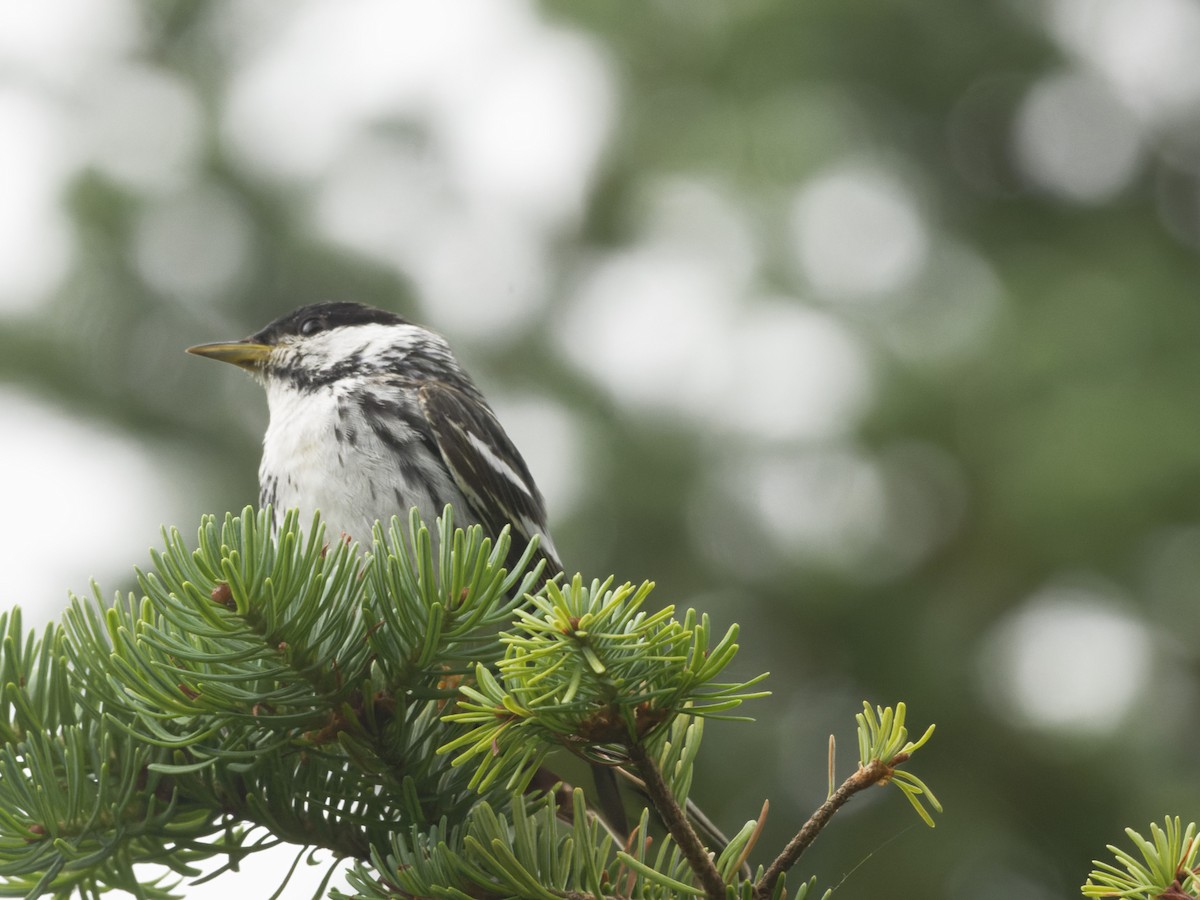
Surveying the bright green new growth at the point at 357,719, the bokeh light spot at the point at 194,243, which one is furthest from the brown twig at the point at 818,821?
the bokeh light spot at the point at 194,243

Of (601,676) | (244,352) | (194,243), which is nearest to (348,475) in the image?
(244,352)

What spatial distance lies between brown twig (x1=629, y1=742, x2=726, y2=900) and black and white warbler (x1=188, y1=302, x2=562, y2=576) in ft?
4.53

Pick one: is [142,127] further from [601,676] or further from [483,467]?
[601,676]

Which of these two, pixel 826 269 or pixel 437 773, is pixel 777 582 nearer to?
pixel 826 269

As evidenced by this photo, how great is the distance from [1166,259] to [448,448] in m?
3.22

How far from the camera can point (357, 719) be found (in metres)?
1.53

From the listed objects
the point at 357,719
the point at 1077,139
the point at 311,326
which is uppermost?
the point at 1077,139

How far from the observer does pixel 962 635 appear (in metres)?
3.77

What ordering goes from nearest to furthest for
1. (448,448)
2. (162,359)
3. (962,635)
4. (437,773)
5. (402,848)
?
(402,848)
(437,773)
(448,448)
(962,635)
(162,359)

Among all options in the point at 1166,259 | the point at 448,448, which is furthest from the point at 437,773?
the point at 1166,259

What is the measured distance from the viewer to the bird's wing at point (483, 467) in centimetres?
283

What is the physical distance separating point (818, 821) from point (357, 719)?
594 mm

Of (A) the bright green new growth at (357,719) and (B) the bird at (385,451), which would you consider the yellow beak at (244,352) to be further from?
(A) the bright green new growth at (357,719)

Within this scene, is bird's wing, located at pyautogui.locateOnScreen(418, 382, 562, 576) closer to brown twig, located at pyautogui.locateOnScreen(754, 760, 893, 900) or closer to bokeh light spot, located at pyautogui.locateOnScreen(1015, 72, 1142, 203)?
brown twig, located at pyautogui.locateOnScreen(754, 760, 893, 900)
